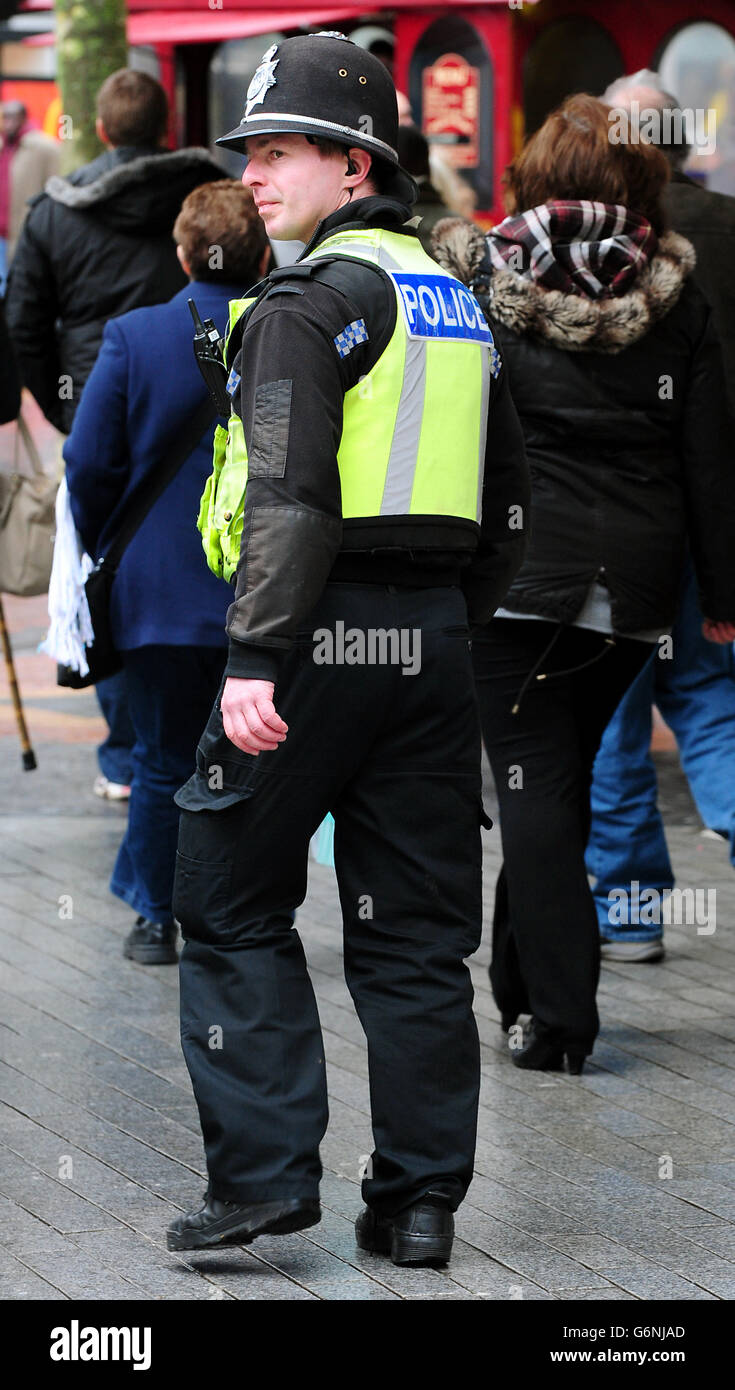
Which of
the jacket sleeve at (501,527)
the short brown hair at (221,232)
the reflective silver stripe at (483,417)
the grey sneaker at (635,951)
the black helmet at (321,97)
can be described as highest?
the black helmet at (321,97)

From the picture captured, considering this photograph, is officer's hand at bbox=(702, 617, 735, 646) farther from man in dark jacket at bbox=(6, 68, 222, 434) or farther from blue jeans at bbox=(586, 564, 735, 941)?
man in dark jacket at bbox=(6, 68, 222, 434)

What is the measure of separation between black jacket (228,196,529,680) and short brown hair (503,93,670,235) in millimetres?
1256

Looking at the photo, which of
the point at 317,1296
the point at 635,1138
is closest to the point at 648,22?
the point at 635,1138

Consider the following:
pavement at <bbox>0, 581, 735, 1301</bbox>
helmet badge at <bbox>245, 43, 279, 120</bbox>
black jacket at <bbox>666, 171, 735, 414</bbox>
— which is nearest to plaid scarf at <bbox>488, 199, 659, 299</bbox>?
helmet badge at <bbox>245, 43, 279, 120</bbox>

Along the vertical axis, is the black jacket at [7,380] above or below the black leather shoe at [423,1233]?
above

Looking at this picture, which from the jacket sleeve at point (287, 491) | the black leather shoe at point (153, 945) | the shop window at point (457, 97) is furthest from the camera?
the shop window at point (457, 97)

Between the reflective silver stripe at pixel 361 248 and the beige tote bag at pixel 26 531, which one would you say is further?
the beige tote bag at pixel 26 531

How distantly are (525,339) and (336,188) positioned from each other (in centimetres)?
108

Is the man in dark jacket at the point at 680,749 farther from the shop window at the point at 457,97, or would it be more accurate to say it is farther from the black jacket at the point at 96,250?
the shop window at the point at 457,97

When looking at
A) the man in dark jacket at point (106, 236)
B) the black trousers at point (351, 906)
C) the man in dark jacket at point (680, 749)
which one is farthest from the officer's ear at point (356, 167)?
the man in dark jacket at point (106, 236)

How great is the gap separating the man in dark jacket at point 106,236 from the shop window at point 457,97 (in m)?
7.03

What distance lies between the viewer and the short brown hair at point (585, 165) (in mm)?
4590

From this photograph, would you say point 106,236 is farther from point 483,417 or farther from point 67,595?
point 483,417

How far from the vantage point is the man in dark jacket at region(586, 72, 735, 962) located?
568 centimetres
